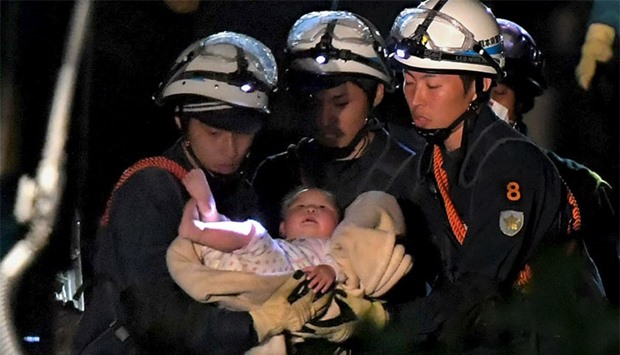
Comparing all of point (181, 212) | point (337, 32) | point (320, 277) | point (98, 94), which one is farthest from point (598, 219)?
point (98, 94)

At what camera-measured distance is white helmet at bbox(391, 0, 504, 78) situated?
2.79m

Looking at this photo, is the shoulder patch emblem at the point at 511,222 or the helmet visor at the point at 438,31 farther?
the helmet visor at the point at 438,31

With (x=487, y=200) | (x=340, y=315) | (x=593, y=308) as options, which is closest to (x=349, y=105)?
(x=487, y=200)

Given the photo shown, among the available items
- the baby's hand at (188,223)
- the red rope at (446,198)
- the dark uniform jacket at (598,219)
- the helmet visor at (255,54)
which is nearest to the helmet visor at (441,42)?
the red rope at (446,198)

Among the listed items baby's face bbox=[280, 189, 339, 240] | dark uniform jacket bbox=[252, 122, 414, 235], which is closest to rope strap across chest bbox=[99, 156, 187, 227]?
baby's face bbox=[280, 189, 339, 240]

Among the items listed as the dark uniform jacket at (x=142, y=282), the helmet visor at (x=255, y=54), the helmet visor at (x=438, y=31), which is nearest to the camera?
the dark uniform jacket at (x=142, y=282)

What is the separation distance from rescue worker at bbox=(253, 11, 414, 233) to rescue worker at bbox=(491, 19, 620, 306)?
47cm

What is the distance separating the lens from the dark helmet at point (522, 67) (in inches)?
141

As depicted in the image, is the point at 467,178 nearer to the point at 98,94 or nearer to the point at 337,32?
the point at 337,32

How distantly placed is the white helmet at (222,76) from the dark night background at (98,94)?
→ 0.41 m

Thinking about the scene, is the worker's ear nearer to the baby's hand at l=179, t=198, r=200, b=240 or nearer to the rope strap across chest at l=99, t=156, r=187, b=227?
the rope strap across chest at l=99, t=156, r=187, b=227

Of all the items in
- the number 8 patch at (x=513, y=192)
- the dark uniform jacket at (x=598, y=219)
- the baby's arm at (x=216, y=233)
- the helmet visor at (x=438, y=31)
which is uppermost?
the helmet visor at (x=438, y=31)

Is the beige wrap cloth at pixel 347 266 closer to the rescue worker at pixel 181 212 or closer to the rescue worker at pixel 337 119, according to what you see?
the rescue worker at pixel 181 212

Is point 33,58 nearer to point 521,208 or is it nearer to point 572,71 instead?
point 521,208
